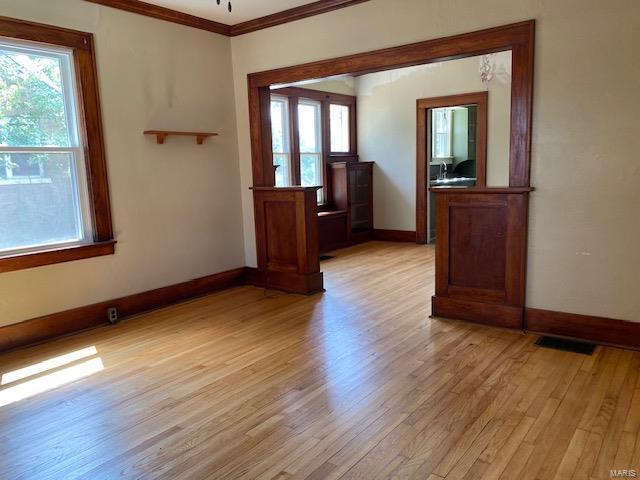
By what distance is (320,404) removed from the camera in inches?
105

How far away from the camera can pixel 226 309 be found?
4512 millimetres

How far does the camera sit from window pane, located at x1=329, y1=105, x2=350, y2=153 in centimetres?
776

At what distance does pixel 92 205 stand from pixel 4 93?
1009 millimetres

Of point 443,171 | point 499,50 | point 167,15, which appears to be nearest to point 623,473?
point 499,50

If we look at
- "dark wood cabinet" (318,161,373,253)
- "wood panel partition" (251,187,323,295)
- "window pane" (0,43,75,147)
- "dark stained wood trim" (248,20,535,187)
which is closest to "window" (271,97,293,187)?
"dark wood cabinet" (318,161,373,253)

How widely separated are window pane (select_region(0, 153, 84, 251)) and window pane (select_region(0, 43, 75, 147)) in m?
0.14

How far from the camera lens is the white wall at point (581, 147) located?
312 cm

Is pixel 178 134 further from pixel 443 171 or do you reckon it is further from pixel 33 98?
pixel 443 171

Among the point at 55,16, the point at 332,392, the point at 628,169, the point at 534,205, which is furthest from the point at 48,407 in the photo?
the point at 628,169

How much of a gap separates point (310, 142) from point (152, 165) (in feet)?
11.0

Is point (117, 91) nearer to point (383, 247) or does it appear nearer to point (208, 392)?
point (208, 392)

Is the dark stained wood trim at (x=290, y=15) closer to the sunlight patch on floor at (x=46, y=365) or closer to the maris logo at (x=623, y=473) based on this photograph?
the sunlight patch on floor at (x=46, y=365)

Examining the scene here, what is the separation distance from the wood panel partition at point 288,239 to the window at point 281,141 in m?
1.72

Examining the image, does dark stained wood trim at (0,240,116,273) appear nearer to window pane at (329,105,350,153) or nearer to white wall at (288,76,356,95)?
white wall at (288,76,356,95)
